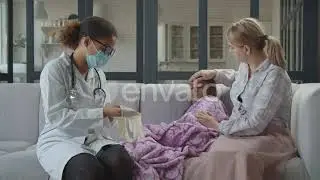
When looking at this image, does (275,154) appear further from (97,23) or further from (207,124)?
(97,23)

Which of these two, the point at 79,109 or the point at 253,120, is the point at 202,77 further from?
the point at 79,109

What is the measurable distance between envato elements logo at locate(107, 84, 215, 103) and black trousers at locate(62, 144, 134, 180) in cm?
76

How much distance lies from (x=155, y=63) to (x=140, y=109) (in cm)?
100

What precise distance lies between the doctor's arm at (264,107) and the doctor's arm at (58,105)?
653 mm

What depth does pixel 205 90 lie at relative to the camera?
256 cm

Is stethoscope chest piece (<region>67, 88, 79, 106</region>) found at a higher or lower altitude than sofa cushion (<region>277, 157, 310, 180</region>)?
higher

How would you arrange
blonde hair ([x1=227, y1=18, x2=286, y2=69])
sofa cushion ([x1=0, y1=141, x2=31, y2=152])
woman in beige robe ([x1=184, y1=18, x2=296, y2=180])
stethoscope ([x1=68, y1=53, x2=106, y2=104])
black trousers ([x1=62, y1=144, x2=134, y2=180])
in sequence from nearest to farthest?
black trousers ([x1=62, y1=144, x2=134, y2=180])
woman in beige robe ([x1=184, y1=18, x2=296, y2=180])
stethoscope ([x1=68, y1=53, x2=106, y2=104])
blonde hair ([x1=227, y1=18, x2=286, y2=69])
sofa cushion ([x1=0, y1=141, x2=31, y2=152])

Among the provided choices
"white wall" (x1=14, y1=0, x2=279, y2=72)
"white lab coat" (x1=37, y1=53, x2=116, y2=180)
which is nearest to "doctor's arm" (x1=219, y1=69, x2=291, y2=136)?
"white lab coat" (x1=37, y1=53, x2=116, y2=180)

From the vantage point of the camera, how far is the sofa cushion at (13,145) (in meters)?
2.40

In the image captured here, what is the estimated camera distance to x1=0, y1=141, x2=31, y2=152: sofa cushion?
2404 millimetres

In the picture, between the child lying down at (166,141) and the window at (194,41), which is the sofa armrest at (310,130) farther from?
the window at (194,41)

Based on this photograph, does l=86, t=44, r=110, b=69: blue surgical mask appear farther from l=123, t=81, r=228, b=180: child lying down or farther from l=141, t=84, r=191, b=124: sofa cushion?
l=141, t=84, r=191, b=124: sofa cushion

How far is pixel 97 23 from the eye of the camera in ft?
6.66

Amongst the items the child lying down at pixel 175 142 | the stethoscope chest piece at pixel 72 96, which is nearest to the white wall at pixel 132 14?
the child lying down at pixel 175 142
